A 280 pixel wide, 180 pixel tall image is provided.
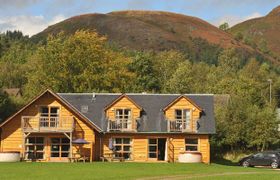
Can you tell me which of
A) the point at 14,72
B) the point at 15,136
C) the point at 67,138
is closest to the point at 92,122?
the point at 67,138

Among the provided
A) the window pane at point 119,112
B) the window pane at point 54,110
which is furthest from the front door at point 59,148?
the window pane at point 119,112

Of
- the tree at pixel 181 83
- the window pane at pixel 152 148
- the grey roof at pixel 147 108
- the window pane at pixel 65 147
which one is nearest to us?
the window pane at pixel 65 147

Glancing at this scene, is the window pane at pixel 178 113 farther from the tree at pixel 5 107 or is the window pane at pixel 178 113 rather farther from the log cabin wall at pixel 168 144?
the tree at pixel 5 107

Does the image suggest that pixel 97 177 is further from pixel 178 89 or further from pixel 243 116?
pixel 178 89

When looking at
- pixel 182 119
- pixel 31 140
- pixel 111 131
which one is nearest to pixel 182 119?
pixel 182 119

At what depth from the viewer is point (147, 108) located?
56188 mm

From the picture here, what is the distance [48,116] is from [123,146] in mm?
7057

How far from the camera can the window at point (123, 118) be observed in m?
54.5

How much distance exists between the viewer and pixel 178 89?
327ft

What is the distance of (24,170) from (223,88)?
63.5m

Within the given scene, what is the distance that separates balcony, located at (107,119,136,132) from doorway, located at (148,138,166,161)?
2.01 meters

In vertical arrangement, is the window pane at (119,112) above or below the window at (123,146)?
above

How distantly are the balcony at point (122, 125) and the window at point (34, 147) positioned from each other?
19.8ft

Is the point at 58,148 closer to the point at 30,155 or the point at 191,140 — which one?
the point at 30,155
